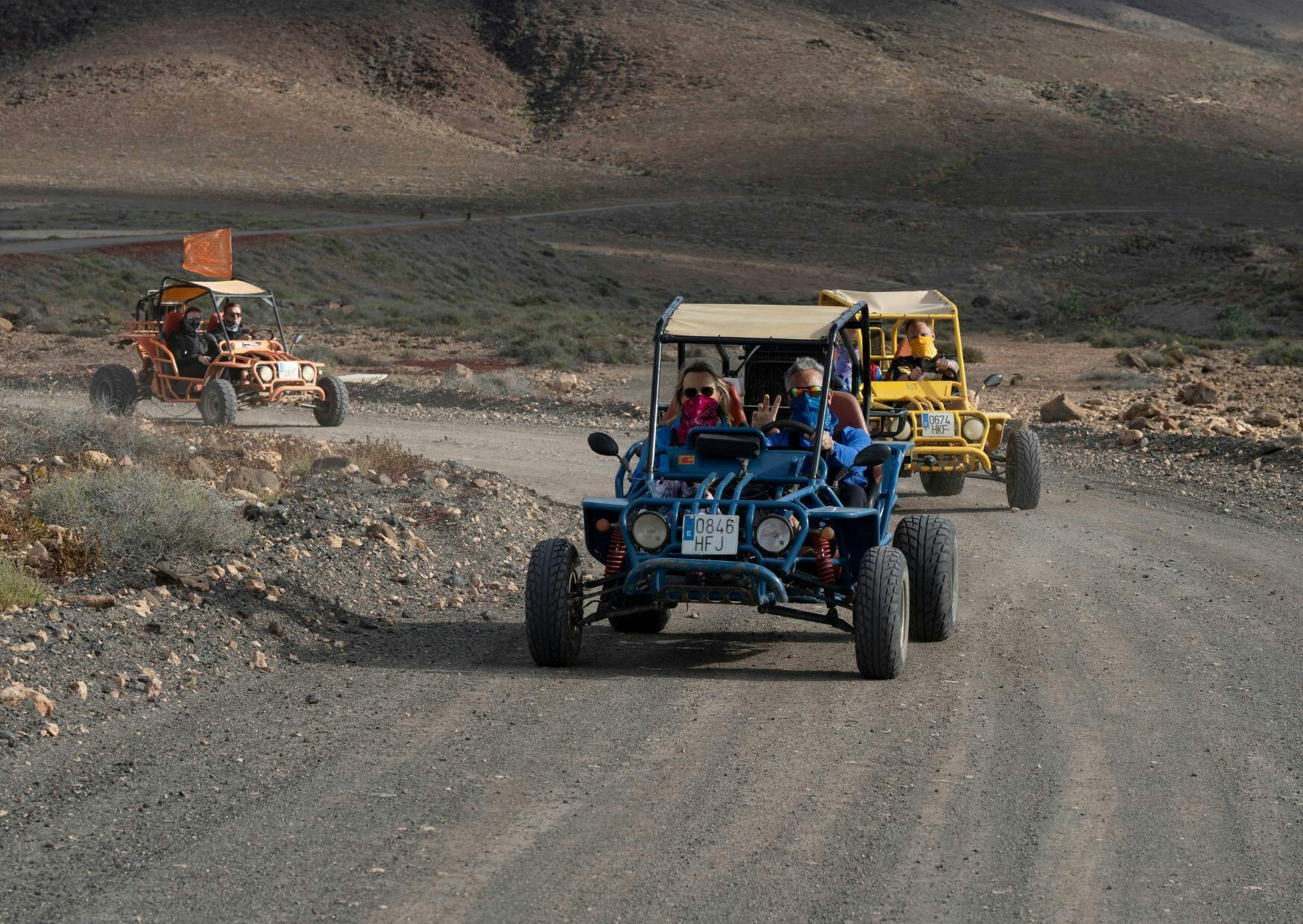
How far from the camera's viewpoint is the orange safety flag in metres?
19.8

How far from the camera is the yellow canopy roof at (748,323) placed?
8.88m

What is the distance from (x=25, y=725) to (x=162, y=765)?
81 centimetres

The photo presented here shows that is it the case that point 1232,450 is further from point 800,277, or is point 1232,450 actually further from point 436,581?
point 800,277

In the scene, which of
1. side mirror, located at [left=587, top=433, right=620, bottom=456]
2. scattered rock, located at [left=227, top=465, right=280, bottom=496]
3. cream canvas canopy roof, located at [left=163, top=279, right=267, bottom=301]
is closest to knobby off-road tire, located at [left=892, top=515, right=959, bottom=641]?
side mirror, located at [left=587, top=433, right=620, bottom=456]

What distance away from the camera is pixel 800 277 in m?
58.3

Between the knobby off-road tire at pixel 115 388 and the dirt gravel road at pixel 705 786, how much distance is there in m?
11.6

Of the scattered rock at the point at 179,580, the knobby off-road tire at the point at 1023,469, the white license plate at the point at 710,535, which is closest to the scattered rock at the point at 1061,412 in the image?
the knobby off-road tire at the point at 1023,469

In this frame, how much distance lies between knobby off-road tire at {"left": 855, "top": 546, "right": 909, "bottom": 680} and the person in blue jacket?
90 cm

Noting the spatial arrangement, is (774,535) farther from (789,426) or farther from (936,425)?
(936,425)

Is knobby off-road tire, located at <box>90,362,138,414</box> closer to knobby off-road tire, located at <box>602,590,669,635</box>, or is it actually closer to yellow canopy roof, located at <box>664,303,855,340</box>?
knobby off-road tire, located at <box>602,590,669,635</box>

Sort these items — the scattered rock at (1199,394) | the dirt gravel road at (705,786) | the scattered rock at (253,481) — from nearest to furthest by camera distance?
the dirt gravel road at (705,786), the scattered rock at (253,481), the scattered rock at (1199,394)

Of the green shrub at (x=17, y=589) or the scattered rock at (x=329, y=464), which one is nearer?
the green shrub at (x=17, y=589)

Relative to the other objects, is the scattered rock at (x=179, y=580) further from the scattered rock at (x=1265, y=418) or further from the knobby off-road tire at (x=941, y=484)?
the scattered rock at (x=1265, y=418)

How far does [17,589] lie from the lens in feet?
27.2
